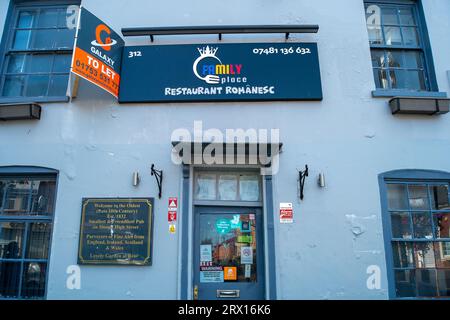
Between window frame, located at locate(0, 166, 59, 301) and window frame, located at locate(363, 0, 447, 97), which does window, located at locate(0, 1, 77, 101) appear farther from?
window frame, located at locate(363, 0, 447, 97)

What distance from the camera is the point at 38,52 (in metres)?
6.17

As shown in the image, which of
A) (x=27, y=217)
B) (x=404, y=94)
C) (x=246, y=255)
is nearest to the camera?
(x=246, y=255)

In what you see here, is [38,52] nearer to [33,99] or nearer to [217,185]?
[33,99]

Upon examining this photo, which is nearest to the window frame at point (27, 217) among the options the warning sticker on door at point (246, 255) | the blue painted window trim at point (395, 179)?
the warning sticker on door at point (246, 255)

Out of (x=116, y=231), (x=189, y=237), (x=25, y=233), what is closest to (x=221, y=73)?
(x=189, y=237)

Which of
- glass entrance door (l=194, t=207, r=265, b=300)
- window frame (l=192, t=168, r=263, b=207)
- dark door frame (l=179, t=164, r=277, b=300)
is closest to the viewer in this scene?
dark door frame (l=179, t=164, r=277, b=300)

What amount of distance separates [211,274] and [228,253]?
16.0 inches

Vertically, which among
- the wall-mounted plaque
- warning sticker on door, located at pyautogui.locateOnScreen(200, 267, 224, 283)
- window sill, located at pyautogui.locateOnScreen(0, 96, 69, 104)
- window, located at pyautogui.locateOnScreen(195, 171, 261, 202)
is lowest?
warning sticker on door, located at pyautogui.locateOnScreen(200, 267, 224, 283)

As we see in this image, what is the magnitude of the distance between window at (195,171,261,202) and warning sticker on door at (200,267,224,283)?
1080 mm

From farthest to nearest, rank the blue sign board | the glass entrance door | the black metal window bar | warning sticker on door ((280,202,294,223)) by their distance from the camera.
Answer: the black metal window bar, the blue sign board, warning sticker on door ((280,202,294,223)), the glass entrance door

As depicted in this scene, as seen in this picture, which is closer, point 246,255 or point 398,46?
point 246,255

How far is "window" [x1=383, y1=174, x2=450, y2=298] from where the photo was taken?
5145mm

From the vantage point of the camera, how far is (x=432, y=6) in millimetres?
6262

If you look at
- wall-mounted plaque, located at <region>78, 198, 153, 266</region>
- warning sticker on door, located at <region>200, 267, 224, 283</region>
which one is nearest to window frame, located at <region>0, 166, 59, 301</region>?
wall-mounted plaque, located at <region>78, 198, 153, 266</region>
